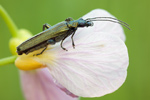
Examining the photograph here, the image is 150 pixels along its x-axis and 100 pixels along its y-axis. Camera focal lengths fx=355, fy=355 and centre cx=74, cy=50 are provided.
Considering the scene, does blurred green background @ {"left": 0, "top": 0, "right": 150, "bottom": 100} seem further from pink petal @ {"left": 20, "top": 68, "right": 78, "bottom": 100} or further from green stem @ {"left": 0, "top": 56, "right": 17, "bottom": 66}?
green stem @ {"left": 0, "top": 56, "right": 17, "bottom": 66}

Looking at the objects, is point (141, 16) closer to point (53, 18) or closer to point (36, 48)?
point (53, 18)

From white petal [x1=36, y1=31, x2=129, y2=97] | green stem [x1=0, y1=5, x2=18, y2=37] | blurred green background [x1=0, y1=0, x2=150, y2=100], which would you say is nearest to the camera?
white petal [x1=36, y1=31, x2=129, y2=97]

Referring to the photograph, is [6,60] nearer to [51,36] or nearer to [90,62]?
[51,36]

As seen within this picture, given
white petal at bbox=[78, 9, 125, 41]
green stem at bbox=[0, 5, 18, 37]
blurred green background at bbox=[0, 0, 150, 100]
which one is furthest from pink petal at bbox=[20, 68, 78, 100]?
blurred green background at bbox=[0, 0, 150, 100]

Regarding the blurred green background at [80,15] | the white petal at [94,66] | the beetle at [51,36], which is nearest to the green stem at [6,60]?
the beetle at [51,36]

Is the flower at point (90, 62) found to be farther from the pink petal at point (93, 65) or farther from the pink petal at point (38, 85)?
the pink petal at point (38, 85)

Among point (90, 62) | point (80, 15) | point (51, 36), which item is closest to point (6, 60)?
point (51, 36)
